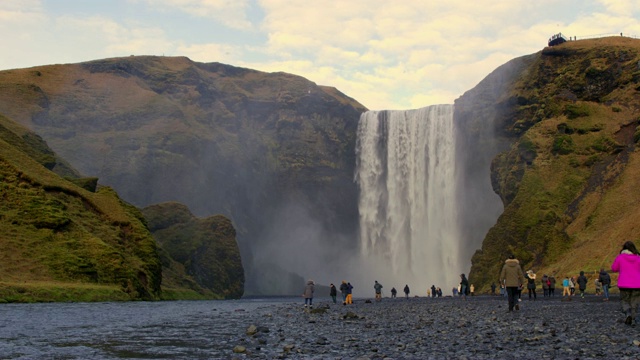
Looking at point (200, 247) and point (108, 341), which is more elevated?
point (200, 247)

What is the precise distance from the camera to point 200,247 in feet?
349

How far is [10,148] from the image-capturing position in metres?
70.3

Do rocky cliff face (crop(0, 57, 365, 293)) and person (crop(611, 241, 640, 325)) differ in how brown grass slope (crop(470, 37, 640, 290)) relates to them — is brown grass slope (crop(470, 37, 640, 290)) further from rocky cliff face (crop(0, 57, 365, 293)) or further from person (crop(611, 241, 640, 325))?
rocky cliff face (crop(0, 57, 365, 293))

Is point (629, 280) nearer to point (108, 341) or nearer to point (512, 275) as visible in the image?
point (512, 275)

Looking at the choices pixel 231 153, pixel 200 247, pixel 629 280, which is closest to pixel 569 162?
pixel 200 247

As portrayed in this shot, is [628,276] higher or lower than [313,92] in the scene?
lower

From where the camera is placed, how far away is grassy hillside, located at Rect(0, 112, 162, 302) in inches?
2067

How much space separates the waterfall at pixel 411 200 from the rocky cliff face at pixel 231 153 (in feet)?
33.2

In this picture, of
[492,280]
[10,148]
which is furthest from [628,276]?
[10,148]

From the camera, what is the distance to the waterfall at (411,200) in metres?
107

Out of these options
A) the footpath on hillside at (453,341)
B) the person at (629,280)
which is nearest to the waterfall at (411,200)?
the footpath on hillside at (453,341)

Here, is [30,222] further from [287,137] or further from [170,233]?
[287,137]

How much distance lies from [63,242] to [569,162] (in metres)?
62.3

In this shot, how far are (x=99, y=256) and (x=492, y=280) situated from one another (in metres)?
44.2
